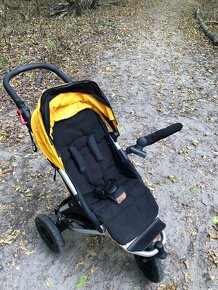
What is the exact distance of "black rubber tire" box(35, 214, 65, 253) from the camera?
3.38 m

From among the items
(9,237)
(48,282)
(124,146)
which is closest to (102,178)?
(48,282)

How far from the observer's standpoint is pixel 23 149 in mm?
5438

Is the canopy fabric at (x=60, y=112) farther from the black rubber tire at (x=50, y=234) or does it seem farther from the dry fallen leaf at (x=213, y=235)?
the dry fallen leaf at (x=213, y=235)

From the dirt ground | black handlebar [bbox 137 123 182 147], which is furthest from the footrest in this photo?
black handlebar [bbox 137 123 182 147]

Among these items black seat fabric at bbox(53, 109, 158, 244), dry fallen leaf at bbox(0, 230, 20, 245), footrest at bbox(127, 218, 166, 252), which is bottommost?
dry fallen leaf at bbox(0, 230, 20, 245)

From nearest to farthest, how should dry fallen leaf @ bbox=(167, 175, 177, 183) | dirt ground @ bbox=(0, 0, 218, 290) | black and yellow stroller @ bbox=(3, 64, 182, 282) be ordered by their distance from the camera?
black and yellow stroller @ bbox=(3, 64, 182, 282), dirt ground @ bbox=(0, 0, 218, 290), dry fallen leaf @ bbox=(167, 175, 177, 183)

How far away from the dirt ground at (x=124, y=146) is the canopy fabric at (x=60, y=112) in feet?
4.21

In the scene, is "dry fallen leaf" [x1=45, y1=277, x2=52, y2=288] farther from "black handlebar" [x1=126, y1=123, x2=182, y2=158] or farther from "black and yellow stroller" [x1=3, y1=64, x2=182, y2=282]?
"black handlebar" [x1=126, y1=123, x2=182, y2=158]

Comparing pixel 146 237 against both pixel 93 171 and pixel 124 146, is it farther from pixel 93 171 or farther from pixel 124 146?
pixel 124 146

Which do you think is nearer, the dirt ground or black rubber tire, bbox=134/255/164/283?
black rubber tire, bbox=134/255/164/283

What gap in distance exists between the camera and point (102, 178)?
3.64m

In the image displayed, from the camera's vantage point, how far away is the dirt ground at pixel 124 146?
3.51 metres

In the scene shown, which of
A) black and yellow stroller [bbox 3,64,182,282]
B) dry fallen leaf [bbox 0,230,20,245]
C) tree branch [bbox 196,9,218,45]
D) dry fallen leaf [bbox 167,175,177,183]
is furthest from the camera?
tree branch [bbox 196,9,218,45]

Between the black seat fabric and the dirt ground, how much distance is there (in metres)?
0.70
